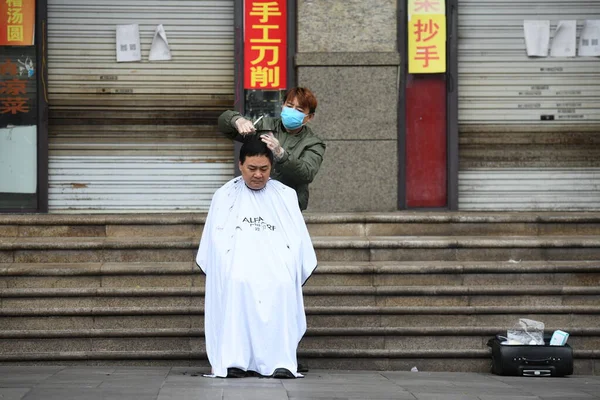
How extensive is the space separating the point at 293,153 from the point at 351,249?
89.0 inches

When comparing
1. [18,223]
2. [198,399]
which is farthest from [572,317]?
[18,223]

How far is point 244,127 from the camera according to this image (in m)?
8.00

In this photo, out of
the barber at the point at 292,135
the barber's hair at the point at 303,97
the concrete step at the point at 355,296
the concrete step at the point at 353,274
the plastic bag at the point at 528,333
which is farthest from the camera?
the concrete step at the point at 353,274

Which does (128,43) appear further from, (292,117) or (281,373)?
(281,373)

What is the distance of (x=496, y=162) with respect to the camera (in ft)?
40.4

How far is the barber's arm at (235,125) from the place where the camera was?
8.00 m

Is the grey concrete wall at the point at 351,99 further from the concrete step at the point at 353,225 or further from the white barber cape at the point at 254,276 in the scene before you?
the white barber cape at the point at 254,276

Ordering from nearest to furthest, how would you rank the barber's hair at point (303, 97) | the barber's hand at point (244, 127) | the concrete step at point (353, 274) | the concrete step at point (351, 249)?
1. the barber's hand at point (244, 127)
2. the barber's hair at point (303, 97)
3. the concrete step at point (353, 274)
4. the concrete step at point (351, 249)

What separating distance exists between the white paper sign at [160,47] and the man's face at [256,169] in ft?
14.2

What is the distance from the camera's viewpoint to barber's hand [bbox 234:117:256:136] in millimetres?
7988

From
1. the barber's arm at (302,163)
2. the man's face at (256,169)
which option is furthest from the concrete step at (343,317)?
the man's face at (256,169)

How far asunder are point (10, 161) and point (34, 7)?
160 cm

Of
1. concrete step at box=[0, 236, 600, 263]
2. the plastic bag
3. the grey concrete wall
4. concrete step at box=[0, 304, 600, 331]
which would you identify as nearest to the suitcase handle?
the plastic bag

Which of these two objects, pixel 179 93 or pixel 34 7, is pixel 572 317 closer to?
pixel 179 93
